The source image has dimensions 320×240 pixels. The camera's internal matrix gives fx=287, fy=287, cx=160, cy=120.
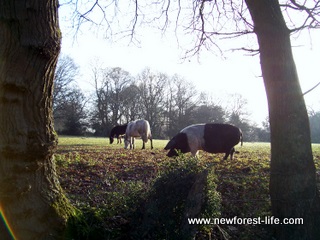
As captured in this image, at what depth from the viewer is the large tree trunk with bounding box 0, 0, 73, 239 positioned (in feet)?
9.36

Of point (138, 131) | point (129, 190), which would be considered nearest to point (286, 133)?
point (129, 190)

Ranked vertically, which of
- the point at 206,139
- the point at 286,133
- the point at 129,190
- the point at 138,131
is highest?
the point at 138,131

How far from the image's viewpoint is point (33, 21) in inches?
114

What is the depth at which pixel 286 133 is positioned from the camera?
13.5 ft

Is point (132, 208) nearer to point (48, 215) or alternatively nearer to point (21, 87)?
point (48, 215)

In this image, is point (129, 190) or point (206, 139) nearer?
point (129, 190)

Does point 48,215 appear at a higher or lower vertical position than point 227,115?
lower

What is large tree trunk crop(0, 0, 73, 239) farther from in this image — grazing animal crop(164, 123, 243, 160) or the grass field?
grazing animal crop(164, 123, 243, 160)

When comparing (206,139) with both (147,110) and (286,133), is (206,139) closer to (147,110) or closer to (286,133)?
(286,133)

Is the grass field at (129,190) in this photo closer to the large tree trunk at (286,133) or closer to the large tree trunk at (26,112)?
the large tree trunk at (286,133)

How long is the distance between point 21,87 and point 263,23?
3.44 metres

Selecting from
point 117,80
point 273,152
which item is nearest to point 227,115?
point 117,80

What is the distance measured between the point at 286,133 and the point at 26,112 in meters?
3.40

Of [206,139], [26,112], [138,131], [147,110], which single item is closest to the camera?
[26,112]
